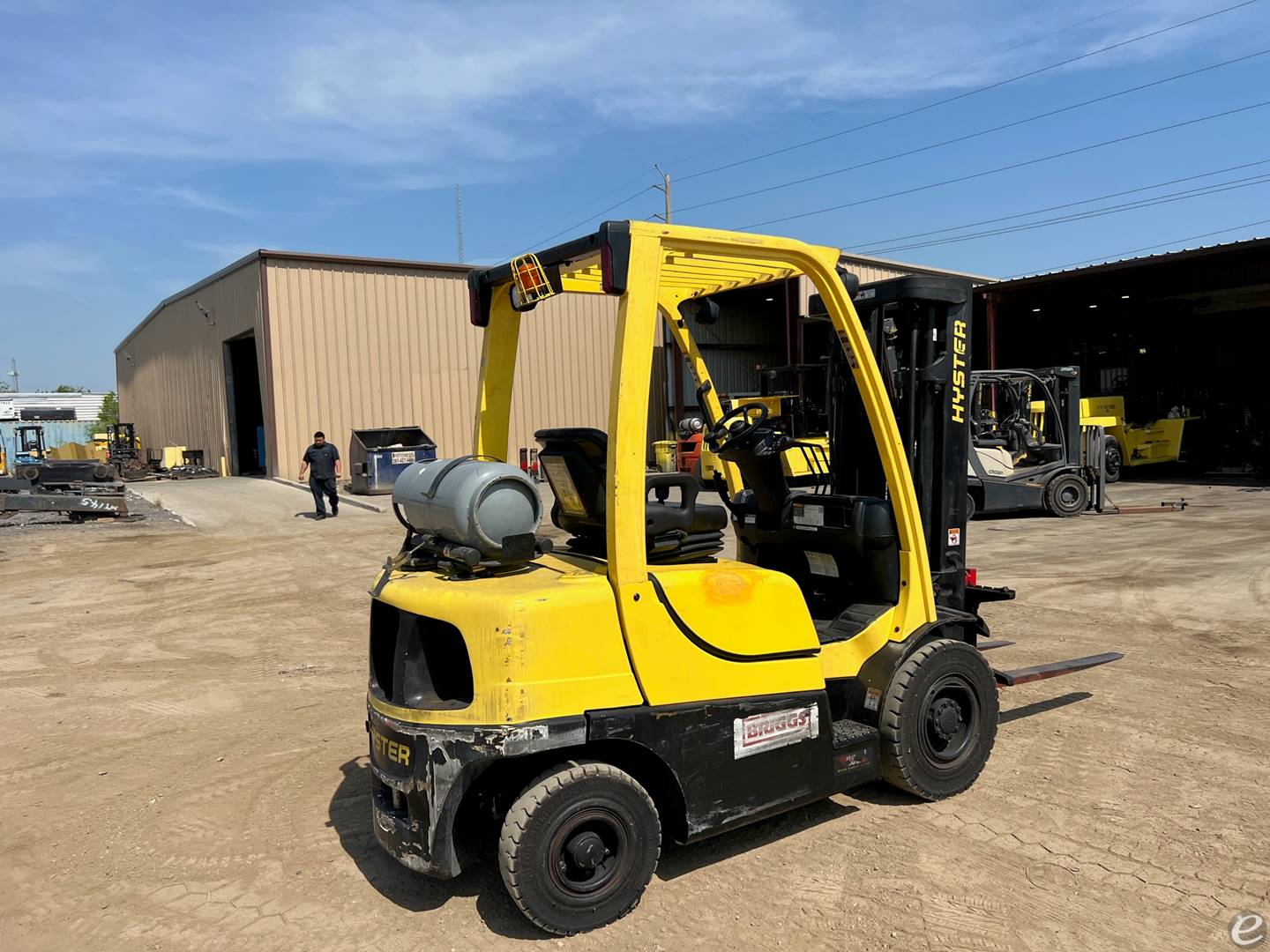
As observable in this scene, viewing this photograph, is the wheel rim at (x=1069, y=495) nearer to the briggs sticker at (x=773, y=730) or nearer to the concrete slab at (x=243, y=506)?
the concrete slab at (x=243, y=506)


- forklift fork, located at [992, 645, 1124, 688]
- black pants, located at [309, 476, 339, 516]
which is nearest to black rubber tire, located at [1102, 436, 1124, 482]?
black pants, located at [309, 476, 339, 516]

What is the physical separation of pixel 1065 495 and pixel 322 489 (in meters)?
13.4

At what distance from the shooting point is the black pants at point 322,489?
1711 cm

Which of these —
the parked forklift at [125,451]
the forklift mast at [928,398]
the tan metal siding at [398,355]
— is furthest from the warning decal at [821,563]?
the parked forklift at [125,451]

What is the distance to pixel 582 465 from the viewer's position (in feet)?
12.0

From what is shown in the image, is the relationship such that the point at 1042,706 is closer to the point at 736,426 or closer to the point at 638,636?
the point at 736,426

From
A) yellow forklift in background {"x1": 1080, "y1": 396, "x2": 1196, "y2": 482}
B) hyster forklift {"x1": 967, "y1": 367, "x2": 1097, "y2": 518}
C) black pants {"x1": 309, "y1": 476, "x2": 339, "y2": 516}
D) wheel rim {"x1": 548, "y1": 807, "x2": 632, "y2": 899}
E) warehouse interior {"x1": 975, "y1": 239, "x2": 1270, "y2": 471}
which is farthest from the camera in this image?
warehouse interior {"x1": 975, "y1": 239, "x2": 1270, "y2": 471}

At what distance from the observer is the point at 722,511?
400 cm

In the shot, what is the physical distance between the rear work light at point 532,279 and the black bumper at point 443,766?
1624 mm

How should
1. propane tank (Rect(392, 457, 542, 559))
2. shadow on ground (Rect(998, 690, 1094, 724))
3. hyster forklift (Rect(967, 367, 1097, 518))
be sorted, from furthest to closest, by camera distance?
hyster forklift (Rect(967, 367, 1097, 518))
shadow on ground (Rect(998, 690, 1094, 724))
propane tank (Rect(392, 457, 542, 559))

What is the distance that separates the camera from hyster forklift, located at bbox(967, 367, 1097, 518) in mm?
14625

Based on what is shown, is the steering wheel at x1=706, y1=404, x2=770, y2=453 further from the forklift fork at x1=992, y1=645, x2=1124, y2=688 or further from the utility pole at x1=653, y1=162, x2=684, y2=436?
the utility pole at x1=653, y1=162, x2=684, y2=436

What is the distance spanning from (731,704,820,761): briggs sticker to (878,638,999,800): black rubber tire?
505 mm

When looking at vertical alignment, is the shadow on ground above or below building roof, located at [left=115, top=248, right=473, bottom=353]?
below
